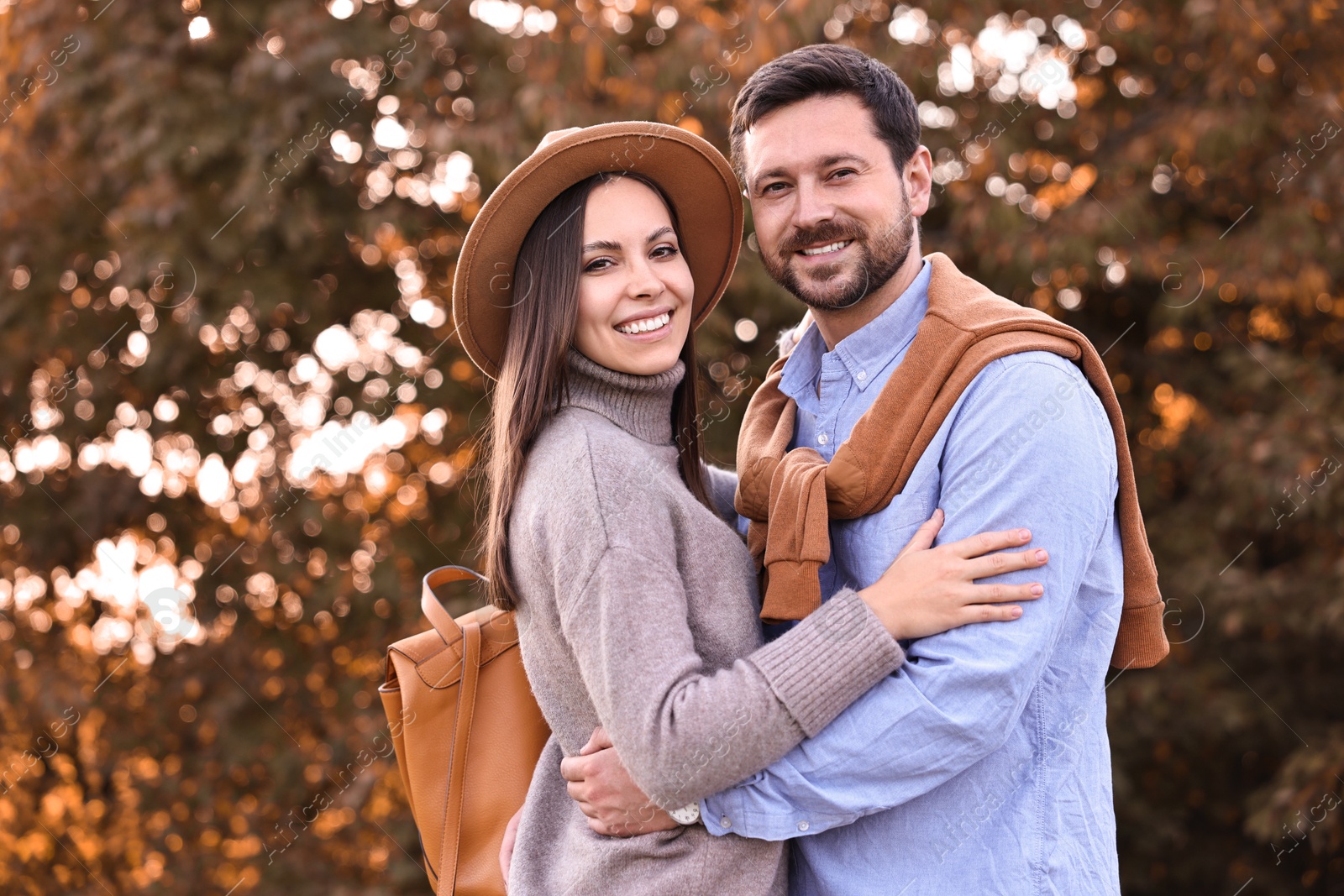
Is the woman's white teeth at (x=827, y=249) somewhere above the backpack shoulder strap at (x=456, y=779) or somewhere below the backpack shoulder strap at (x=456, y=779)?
above

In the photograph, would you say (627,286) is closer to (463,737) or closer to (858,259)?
(858,259)

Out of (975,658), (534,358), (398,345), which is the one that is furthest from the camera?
(398,345)

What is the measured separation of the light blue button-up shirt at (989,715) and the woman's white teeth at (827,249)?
0.39 m

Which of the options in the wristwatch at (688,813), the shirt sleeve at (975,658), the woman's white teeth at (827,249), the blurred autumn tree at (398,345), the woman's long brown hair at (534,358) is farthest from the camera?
the blurred autumn tree at (398,345)

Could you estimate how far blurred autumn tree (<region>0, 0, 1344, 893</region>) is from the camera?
155 inches

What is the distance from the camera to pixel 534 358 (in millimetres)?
1901

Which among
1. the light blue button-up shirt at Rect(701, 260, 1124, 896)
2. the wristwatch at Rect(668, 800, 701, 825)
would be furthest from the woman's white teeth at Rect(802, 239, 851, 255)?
the wristwatch at Rect(668, 800, 701, 825)

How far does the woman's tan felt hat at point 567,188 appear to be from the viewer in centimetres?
191

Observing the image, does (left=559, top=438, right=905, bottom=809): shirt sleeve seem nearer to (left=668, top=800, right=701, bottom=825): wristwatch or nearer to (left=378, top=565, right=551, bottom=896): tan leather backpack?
(left=668, top=800, right=701, bottom=825): wristwatch

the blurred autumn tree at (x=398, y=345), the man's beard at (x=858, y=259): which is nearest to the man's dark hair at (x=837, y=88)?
the man's beard at (x=858, y=259)

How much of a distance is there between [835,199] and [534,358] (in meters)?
0.58

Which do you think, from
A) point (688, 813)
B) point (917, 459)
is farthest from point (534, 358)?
point (688, 813)

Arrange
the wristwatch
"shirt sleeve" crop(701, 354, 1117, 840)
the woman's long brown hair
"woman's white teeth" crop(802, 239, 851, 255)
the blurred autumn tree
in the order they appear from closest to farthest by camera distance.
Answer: "shirt sleeve" crop(701, 354, 1117, 840)
the wristwatch
the woman's long brown hair
"woman's white teeth" crop(802, 239, 851, 255)
the blurred autumn tree

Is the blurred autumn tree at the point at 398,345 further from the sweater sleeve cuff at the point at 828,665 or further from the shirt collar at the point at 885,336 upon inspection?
the sweater sleeve cuff at the point at 828,665
